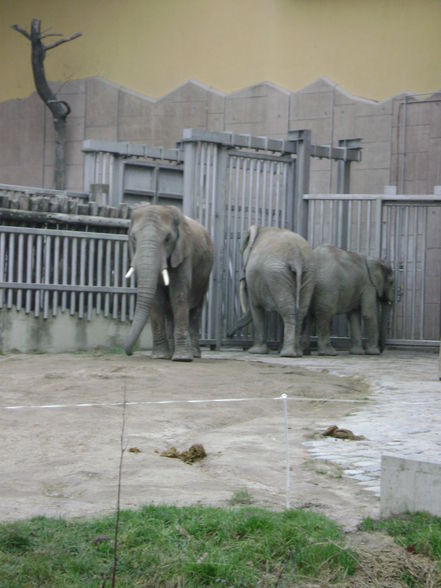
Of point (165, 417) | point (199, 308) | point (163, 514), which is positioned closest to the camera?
point (163, 514)

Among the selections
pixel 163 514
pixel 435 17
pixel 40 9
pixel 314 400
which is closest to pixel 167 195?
pixel 435 17

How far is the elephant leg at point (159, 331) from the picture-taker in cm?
1380

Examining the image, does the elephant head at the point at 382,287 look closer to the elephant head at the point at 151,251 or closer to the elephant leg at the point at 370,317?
the elephant leg at the point at 370,317

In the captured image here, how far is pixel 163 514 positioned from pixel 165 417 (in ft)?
10.4

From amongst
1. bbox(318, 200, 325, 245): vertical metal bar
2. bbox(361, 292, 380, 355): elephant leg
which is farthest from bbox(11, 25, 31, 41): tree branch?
bbox(361, 292, 380, 355): elephant leg

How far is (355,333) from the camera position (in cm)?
1688

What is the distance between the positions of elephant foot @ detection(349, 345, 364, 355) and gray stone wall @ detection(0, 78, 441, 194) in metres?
3.16

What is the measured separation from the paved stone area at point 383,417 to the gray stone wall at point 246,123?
15.2 ft

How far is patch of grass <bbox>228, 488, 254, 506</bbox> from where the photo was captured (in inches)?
254

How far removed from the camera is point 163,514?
605cm

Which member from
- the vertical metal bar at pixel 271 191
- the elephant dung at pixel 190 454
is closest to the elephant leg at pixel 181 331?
the vertical metal bar at pixel 271 191

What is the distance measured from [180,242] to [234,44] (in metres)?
8.52

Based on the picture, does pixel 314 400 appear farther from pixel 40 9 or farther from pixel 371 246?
pixel 40 9

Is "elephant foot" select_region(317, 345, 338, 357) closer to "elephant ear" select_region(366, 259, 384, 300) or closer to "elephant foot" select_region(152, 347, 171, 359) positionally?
"elephant ear" select_region(366, 259, 384, 300)
